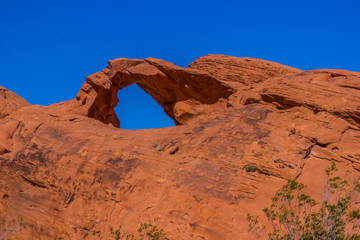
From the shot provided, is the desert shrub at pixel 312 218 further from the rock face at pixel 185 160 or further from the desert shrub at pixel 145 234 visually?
the desert shrub at pixel 145 234

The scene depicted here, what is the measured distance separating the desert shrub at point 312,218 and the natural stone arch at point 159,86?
1119 centimetres

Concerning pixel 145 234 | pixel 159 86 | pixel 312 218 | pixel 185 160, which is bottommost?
pixel 145 234

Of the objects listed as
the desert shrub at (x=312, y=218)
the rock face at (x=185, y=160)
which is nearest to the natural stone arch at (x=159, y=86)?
the rock face at (x=185, y=160)

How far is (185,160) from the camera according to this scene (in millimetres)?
16953

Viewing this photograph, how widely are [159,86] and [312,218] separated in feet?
54.2

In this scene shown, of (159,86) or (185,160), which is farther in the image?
(159,86)

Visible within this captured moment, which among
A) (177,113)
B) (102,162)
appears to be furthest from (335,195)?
(177,113)

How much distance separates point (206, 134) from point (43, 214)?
375 inches

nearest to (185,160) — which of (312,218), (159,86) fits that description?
(312,218)

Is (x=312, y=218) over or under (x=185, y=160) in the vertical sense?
under

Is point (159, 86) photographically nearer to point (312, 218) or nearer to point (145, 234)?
point (145, 234)

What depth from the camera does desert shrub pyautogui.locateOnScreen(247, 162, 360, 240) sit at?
11.4 meters

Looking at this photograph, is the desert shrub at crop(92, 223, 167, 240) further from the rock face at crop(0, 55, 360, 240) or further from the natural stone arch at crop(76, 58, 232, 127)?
the natural stone arch at crop(76, 58, 232, 127)

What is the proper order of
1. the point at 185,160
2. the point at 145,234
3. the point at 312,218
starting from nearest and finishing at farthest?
the point at 312,218
the point at 145,234
the point at 185,160
